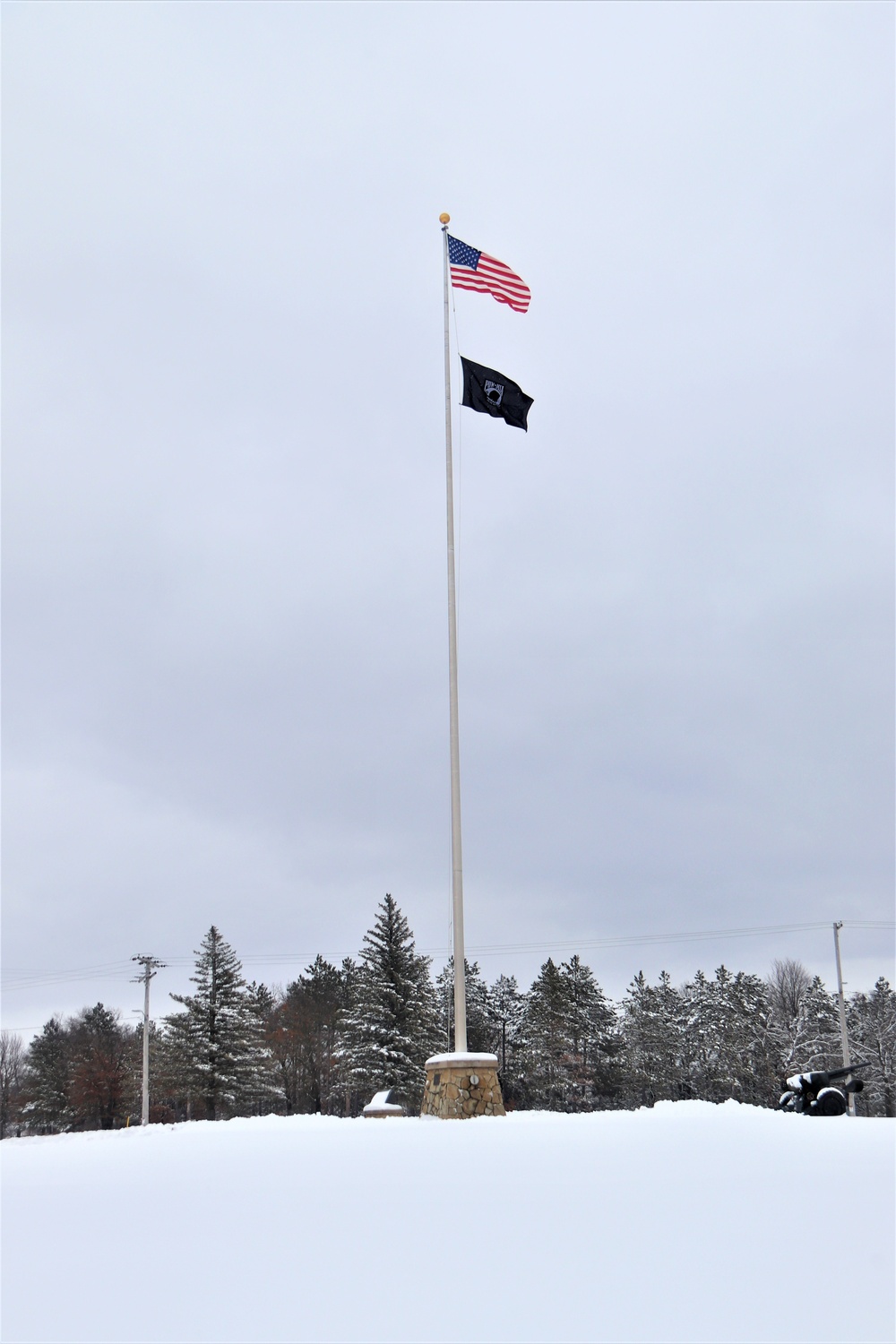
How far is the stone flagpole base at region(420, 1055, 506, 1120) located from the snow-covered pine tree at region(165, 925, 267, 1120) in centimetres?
3427

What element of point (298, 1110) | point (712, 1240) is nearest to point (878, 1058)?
point (298, 1110)

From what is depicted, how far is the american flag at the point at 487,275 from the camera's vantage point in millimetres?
18031

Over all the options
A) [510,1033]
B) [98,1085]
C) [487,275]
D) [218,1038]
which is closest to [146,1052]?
[218,1038]

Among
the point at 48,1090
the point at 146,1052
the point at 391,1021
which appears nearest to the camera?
the point at 146,1052

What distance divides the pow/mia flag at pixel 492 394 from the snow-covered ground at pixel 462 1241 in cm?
1169

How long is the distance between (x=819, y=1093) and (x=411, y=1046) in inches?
1374

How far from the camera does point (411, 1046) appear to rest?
4497 cm

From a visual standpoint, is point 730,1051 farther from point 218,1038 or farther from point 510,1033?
point 218,1038

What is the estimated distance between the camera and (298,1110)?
196ft

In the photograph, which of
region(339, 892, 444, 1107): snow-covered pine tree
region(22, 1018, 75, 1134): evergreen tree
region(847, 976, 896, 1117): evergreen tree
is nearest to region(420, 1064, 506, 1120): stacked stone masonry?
region(339, 892, 444, 1107): snow-covered pine tree

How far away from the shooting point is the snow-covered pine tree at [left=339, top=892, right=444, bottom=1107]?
1743 inches

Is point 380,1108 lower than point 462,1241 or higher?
lower

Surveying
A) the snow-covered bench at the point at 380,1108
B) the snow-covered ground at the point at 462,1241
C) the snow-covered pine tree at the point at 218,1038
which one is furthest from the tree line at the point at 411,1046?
the snow-covered ground at the point at 462,1241

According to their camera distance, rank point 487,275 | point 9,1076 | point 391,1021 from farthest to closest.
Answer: point 9,1076
point 391,1021
point 487,275
